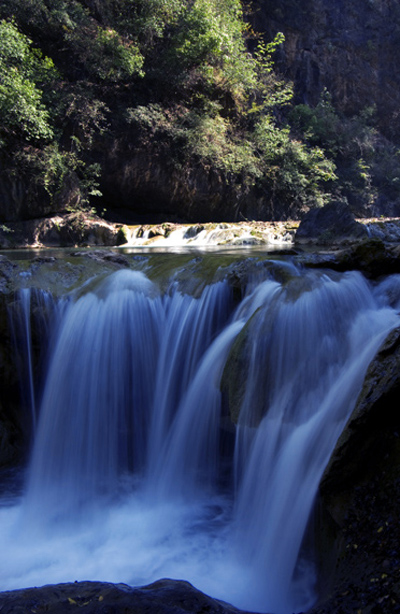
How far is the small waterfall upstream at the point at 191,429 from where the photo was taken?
9.49 feet

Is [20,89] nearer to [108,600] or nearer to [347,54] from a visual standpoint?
[108,600]

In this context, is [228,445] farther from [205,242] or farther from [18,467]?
[205,242]

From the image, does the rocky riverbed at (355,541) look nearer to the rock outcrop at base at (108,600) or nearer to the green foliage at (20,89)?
the rock outcrop at base at (108,600)

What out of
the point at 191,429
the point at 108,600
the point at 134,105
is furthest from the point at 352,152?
the point at 108,600

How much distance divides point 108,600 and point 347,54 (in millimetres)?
29787

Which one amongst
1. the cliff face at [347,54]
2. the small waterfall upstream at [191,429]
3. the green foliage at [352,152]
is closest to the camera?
the small waterfall upstream at [191,429]

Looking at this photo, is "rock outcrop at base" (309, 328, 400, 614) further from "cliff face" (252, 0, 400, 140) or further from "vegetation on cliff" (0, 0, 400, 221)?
"cliff face" (252, 0, 400, 140)

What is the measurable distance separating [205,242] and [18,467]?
891cm

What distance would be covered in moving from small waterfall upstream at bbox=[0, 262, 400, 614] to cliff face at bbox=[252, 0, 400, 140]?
23647 mm

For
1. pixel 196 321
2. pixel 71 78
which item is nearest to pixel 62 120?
pixel 71 78

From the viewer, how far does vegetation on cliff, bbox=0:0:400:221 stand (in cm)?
1255

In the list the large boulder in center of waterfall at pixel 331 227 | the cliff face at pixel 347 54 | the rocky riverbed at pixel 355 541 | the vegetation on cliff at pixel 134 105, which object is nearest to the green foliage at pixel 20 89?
the vegetation on cliff at pixel 134 105

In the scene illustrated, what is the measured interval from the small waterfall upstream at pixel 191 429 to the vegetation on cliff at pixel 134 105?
9.12 metres

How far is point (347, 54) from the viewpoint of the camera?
25.3 meters
